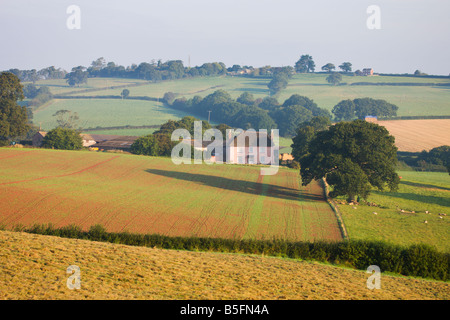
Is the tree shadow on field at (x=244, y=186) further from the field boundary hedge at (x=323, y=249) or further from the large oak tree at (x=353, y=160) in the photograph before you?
the field boundary hedge at (x=323, y=249)

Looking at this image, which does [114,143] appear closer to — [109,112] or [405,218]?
[405,218]

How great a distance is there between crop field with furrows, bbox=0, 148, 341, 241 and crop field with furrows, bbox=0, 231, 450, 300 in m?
6.32

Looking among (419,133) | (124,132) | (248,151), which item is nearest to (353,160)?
(248,151)

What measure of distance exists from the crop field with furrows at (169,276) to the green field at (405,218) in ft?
32.9

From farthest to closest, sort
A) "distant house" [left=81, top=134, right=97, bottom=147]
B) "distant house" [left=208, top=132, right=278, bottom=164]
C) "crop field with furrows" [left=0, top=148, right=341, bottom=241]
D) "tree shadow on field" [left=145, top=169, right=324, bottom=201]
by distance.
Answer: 1. "distant house" [left=81, top=134, right=97, bottom=147]
2. "distant house" [left=208, top=132, right=278, bottom=164]
3. "tree shadow on field" [left=145, top=169, right=324, bottom=201]
4. "crop field with furrows" [left=0, top=148, right=341, bottom=241]

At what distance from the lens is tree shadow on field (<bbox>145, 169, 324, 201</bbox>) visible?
4597 centimetres

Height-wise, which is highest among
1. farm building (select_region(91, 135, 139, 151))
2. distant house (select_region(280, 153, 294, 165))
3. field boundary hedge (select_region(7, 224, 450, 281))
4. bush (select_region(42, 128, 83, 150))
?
bush (select_region(42, 128, 83, 150))

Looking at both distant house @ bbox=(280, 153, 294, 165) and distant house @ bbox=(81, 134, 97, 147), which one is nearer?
distant house @ bbox=(280, 153, 294, 165)

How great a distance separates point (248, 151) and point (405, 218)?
40.5 meters

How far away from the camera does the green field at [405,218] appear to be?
108 ft

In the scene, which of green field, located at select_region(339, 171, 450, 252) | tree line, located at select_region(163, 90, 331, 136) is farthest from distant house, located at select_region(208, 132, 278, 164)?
tree line, located at select_region(163, 90, 331, 136)

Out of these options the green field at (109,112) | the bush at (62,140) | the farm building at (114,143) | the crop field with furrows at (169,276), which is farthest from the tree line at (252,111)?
the crop field with furrows at (169,276)

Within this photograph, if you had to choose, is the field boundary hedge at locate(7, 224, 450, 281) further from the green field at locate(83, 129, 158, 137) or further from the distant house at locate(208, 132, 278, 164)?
the green field at locate(83, 129, 158, 137)

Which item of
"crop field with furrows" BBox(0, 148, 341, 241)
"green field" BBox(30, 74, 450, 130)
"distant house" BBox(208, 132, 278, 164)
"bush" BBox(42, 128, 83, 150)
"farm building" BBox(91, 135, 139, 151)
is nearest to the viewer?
"crop field with furrows" BBox(0, 148, 341, 241)
